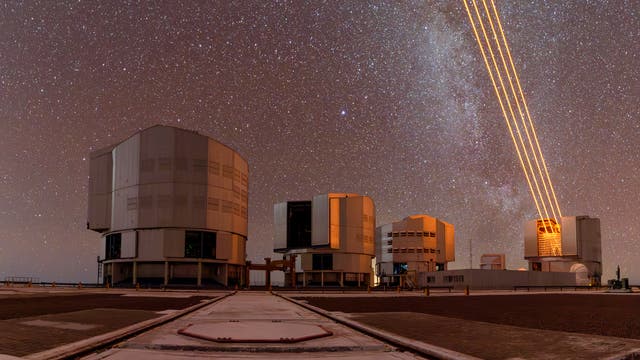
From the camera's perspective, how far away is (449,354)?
11.0 m

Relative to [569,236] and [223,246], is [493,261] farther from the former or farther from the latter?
[223,246]

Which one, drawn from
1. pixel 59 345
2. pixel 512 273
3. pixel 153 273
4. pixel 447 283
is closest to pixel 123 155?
pixel 153 273

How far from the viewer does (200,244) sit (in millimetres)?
94625

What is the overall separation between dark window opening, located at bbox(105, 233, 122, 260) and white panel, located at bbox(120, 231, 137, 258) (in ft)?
6.01

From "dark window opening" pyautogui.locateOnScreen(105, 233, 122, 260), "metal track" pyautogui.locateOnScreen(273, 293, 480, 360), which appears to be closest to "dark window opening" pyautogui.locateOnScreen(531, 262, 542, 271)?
"dark window opening" pyautogui.locateOnScreen(105, 233, 122, 260)

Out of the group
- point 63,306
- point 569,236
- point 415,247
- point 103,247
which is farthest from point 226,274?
point 569,236

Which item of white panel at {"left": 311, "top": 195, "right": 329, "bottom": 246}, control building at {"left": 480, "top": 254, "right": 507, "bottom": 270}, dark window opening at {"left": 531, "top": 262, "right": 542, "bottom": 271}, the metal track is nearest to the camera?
the metal track

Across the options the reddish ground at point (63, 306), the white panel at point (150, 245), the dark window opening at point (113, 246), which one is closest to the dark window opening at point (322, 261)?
the white panel at point (150, 245)

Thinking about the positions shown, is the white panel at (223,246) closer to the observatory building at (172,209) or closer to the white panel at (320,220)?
the observatory building at (172,209)

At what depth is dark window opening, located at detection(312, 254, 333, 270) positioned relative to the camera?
12656 cm

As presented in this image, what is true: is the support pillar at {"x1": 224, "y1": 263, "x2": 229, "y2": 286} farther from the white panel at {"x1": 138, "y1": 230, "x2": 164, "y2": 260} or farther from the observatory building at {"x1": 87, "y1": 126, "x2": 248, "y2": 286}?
the white panel at {"x1": 138, "y1": 230, "x2": 164, "y2": 260}

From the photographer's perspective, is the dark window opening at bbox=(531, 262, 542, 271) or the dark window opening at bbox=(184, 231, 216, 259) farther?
the dark window opening at bbox=(531, 262, 542, 271)

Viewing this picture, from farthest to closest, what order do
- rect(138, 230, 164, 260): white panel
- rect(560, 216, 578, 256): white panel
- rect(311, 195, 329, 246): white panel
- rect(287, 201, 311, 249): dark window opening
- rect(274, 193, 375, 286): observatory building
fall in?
rect(560, 216, 578, 256): white panel, rect(287, 201, 311, 249): dark window opening, rect(274, 193, 375, 286): observatory building, rect(311, 195, 329, 246): white panel, rect(138, 230, 164, 260): white panel

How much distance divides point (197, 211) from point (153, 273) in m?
12.3
